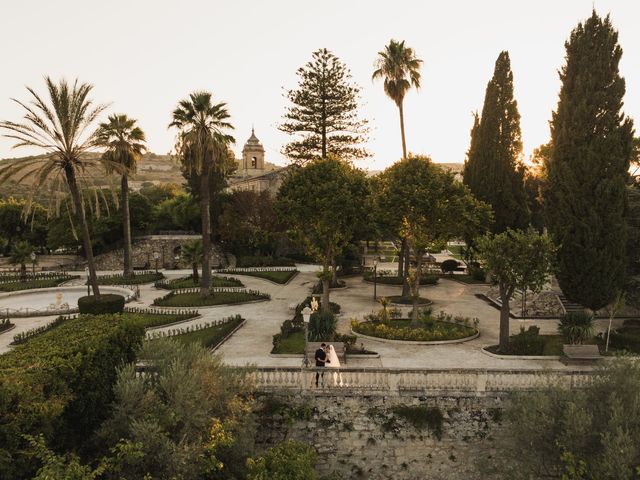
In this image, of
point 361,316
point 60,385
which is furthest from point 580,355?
point 60,385

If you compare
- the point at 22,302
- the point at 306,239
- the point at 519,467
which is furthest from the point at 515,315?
the point at 22,302

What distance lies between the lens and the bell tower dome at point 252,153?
8638 cm

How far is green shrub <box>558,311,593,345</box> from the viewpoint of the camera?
1953cm

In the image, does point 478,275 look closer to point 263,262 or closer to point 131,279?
point 263,262

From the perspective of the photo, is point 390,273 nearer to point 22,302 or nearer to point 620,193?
point 620,193

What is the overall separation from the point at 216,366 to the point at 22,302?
2698 centimetres

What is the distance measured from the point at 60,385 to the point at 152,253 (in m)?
45.7

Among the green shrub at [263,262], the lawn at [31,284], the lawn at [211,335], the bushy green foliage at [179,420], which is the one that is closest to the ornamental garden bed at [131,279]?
the lawn at [31,284]

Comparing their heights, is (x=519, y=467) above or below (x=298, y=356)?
below

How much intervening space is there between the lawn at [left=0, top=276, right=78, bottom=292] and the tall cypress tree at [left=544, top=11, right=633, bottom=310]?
124ft

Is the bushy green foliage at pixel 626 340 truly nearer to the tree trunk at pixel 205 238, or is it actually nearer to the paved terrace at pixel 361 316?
the paved terrace at pixel 361 316

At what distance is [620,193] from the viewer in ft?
73.8

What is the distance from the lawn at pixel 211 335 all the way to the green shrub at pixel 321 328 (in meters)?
4.48

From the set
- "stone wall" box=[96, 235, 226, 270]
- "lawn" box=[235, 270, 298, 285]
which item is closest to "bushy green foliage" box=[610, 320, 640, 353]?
"lawn" box=[235, 270, 298, 285]
